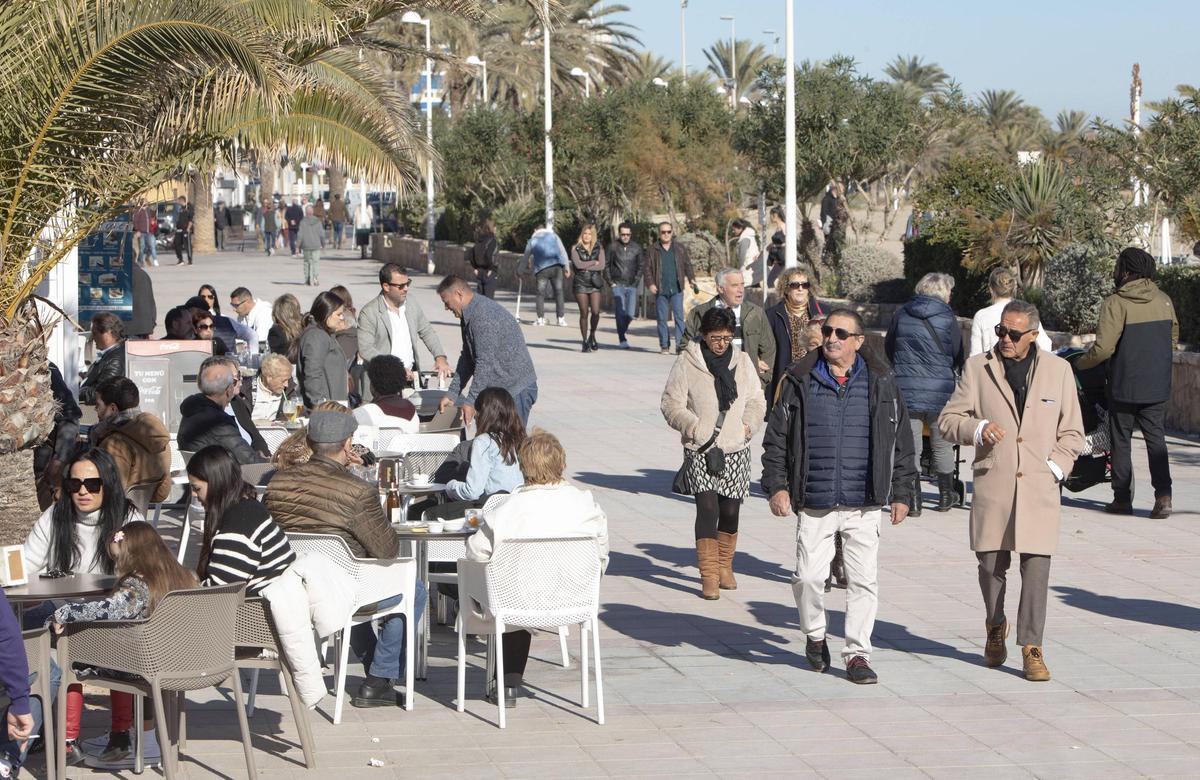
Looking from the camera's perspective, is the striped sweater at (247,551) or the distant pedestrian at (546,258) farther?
the distant pedestrian at (546,258)

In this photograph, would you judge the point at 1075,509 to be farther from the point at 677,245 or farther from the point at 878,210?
the point at 878,210

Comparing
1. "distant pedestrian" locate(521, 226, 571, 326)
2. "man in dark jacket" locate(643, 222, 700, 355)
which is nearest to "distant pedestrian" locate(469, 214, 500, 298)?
"distant pedestrian" locate(521, 226, 571, 326)

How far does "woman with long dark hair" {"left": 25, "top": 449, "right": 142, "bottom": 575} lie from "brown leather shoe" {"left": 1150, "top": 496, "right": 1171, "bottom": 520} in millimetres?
7662

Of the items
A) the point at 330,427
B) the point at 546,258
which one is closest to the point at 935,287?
the point at 330,427

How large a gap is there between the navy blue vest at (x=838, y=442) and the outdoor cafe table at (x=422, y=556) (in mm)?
1595

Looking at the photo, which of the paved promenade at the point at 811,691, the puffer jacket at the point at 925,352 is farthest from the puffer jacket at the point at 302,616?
the puffer jacket at the point at 925,352

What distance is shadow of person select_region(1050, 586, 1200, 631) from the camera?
8875 millimetres

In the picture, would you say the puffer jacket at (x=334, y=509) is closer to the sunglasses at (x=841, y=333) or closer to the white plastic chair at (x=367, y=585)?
the white plastic chair at (x=367, y=585)

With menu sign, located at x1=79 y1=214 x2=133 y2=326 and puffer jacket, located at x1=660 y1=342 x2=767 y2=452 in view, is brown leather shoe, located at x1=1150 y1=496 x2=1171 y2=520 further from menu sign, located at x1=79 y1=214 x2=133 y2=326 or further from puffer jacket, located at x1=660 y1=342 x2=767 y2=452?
menu sign, located at x1=79 y1=214 x2=133 y2=326

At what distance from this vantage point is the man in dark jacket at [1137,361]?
1170 cm

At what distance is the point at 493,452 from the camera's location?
8484 mm

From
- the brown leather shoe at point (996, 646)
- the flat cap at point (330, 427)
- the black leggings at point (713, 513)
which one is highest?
the flat cap at point (330, 427)

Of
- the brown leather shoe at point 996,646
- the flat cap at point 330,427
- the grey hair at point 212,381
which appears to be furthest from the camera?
the grey hair at point 212,381

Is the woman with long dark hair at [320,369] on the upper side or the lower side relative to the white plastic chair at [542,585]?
upper
